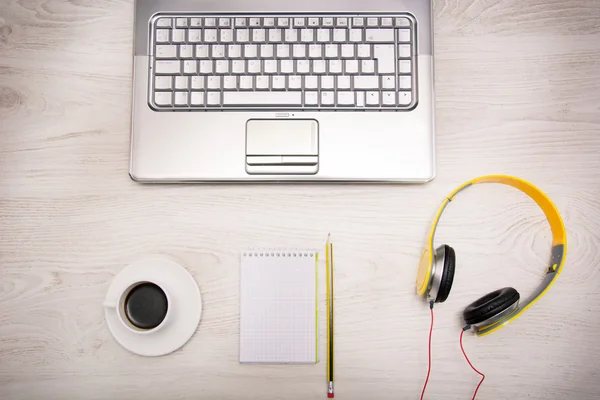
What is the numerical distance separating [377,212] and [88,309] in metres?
0.49

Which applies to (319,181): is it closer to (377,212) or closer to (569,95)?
(377,212)

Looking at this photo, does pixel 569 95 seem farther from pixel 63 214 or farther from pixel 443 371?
pixel 63 214

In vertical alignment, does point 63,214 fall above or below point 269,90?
below

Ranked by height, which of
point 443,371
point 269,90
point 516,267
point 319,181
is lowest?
point 443,371

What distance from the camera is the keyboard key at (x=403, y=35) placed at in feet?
2.25

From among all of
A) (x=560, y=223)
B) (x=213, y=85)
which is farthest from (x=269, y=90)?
(x=560, y=223)

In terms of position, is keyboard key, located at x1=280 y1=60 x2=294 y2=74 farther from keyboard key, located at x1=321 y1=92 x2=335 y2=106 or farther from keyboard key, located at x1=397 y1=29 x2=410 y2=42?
keyboard key, located at x1=397 y1=29 x2=410 y2=42

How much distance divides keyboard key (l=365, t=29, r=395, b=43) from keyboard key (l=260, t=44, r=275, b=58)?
0.15 meters

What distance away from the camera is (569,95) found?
2.31 feet

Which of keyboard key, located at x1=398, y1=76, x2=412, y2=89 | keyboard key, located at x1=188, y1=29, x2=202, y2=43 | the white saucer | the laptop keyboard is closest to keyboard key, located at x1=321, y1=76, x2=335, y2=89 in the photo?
the laptop keyboard

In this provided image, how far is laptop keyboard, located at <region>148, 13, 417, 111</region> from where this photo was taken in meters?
0.68

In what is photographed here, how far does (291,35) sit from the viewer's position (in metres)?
0.69

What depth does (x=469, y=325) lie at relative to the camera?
0.65 m

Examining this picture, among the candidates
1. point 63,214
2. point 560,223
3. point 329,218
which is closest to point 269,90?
point 329,218
